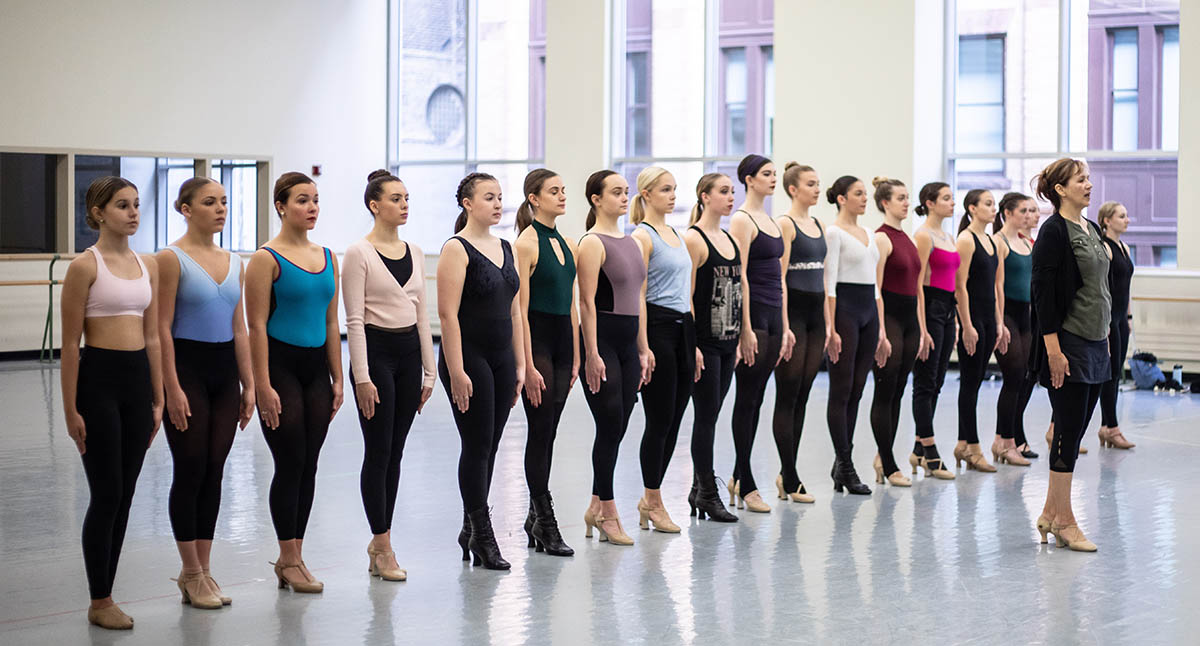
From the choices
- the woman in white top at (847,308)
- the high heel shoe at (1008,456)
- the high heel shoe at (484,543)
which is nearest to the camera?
the high heel shoe at (484,543)

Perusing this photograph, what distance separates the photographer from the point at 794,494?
6289 mm

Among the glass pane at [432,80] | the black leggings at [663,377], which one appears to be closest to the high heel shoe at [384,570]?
the black leggings at [663,377]

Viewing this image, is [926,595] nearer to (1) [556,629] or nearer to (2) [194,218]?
(1) [556,629]

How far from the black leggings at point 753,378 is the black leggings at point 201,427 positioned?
97.7 inches

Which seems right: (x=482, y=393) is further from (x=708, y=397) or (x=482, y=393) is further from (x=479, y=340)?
(x=708, y=397)

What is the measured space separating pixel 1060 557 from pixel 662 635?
1.94 metres

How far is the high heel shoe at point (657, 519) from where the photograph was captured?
5586mm

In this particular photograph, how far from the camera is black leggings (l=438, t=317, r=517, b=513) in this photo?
4812mm

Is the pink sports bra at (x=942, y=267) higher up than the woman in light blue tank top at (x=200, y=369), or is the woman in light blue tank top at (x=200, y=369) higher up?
the pink sports bra at (x=942, y=267)

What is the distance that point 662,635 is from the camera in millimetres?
4066

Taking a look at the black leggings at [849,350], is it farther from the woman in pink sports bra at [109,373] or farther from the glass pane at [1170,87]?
the glass pane at [1170,87]

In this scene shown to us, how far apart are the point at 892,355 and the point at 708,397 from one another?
1482 millimetres

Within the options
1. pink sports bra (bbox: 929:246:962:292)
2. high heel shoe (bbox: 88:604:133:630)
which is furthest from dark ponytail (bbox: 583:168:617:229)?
pink sports bra (bbox: 929:246:962:292)

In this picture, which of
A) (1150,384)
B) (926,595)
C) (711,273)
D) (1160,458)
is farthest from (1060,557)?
(1150,384)
